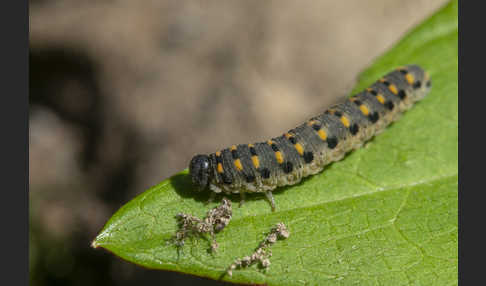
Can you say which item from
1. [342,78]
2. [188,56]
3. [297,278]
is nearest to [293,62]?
[342,78]

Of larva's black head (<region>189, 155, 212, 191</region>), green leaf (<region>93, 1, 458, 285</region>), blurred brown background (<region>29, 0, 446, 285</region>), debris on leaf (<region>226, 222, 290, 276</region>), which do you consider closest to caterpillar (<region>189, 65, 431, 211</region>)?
larva's black head (<region>189, 155, 212, 191</region>)

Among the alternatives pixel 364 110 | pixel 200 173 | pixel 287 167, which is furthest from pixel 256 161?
pixel 364 110

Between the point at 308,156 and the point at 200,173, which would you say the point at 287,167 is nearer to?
the point at 308,156

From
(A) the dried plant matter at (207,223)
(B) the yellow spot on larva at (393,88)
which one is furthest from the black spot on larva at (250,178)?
(B) the yellow spot on larva at (393,88)

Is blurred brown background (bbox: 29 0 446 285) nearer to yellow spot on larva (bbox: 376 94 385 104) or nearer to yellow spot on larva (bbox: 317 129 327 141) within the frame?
yellow spot on larva (bbox: 376 94 385 104)

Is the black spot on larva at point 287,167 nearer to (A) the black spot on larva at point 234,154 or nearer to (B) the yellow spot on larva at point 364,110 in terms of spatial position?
(A) the black spot on larva at point 234,154
